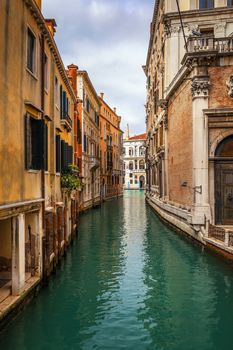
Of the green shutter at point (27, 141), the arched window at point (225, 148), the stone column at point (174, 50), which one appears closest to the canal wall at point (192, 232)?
the arched window at point (225, 148)

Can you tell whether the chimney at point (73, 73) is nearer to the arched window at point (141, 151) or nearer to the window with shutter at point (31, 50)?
the window with shutter at point (31, 50)

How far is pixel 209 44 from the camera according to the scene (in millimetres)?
14766

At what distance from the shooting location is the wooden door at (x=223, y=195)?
1505 centimetres

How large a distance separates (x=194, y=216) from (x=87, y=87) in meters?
20.7

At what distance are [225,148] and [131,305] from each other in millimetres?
8872

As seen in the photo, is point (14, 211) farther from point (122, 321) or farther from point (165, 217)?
point (165, 217)

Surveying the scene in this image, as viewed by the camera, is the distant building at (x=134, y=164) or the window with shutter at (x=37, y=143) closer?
the window with shutter at (x=37, y=143)

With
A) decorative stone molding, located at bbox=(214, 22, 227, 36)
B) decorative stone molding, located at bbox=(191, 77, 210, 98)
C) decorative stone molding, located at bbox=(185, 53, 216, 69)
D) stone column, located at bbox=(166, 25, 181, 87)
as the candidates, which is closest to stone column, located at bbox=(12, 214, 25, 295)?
decorative stone molding, located at bbox=(191, 77, 210, 98)

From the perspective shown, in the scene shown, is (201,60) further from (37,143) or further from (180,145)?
(37,143)

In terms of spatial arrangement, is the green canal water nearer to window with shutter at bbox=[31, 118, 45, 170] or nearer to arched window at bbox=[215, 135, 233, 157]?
window with shutter at bbox=[31, 118, 45, 170]

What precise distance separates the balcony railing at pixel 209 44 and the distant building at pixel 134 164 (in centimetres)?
6974

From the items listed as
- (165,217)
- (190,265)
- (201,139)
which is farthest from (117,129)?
(190,265)

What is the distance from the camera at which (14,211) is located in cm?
738

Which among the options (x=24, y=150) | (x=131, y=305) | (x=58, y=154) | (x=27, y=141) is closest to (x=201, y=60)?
(x=58, y=154)
